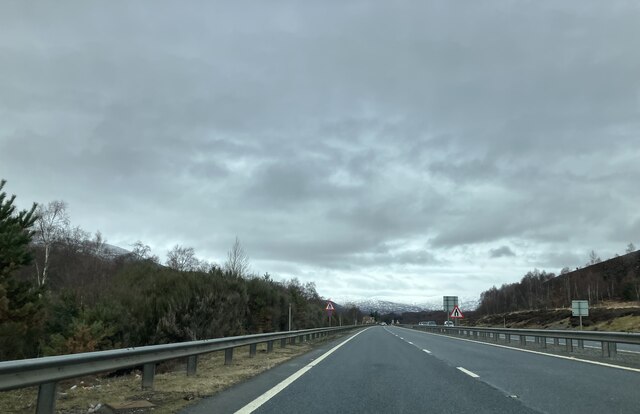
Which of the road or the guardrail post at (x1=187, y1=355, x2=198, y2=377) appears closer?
the road

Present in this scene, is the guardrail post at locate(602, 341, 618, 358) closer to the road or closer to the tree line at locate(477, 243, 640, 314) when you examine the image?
the road

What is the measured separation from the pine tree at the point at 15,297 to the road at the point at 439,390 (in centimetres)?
1268

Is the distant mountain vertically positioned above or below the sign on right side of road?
above

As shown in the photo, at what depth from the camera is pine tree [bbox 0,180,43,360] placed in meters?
20.1

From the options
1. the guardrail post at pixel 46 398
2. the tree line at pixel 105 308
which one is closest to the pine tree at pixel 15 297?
the tree line at pixel 105 308

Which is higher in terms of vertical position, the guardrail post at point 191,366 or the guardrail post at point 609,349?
the guardrail post at point 609,349

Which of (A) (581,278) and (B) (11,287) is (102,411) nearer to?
(B) (11,287)

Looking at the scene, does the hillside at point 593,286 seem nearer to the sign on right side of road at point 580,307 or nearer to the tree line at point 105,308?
the sign on right side of road at point 580,307

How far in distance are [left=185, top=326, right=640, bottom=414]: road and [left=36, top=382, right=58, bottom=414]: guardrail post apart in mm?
1984

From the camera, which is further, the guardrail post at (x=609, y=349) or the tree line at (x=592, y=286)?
the tree line at (x=592, y=286)

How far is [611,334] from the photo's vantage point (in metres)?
16.6

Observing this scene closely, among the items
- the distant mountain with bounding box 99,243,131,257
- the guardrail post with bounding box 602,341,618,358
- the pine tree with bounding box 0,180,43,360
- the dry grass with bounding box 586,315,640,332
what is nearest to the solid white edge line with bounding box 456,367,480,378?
the guardrail post with bounding box 602,341,618,358

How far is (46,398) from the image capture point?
6047mm

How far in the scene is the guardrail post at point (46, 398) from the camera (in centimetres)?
597
